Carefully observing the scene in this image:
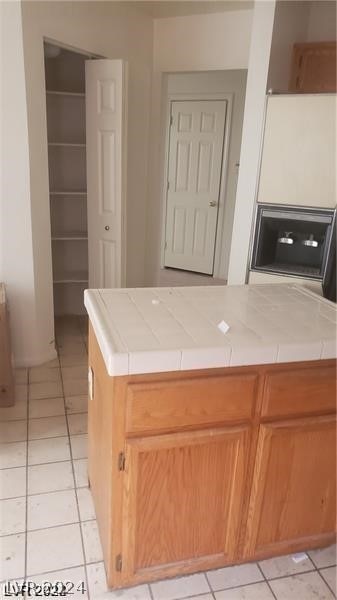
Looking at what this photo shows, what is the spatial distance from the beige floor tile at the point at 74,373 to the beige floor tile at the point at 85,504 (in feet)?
3.59

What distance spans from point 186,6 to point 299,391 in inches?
124

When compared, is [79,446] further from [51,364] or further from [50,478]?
[51,364]

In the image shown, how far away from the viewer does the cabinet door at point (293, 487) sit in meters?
1.54

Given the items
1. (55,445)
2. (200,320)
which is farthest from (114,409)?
(55,445)

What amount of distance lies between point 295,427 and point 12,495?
129cm

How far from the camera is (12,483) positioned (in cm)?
210

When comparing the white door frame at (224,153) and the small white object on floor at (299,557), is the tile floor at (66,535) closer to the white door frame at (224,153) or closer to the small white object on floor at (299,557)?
the small white object on floor at (299,557)

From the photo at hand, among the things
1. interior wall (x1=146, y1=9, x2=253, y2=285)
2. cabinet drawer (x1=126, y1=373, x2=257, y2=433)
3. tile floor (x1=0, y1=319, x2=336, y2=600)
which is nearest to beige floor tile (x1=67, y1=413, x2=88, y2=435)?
tile floor (x1=0, y1=319, x2=336, y2=600)

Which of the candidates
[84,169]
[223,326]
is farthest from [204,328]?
[84,169]

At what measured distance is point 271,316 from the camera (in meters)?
1.68

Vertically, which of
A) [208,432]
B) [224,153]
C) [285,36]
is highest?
[285,36]

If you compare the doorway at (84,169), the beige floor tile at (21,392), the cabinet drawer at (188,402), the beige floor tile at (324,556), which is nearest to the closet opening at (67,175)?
the doorway at (84,169)

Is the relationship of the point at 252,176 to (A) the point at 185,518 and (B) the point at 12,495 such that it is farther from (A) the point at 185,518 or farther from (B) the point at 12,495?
(B) the point at 12,495

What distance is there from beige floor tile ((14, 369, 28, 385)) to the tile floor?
Answer: 0.33m
